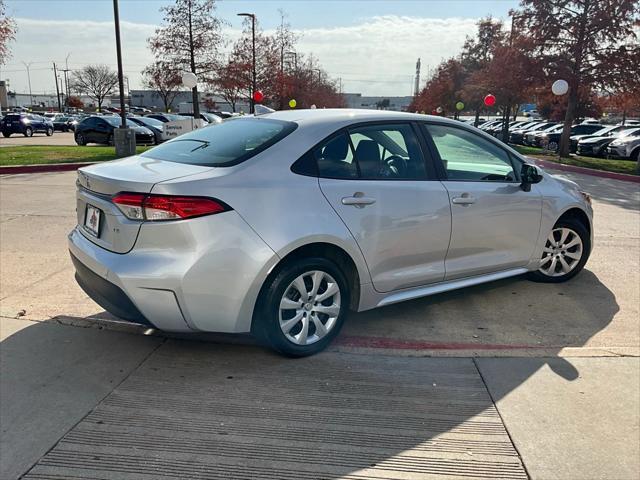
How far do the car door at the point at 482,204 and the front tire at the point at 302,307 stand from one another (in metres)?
1.07

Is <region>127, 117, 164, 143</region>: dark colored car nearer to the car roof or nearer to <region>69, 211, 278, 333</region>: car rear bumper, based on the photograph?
the car roof

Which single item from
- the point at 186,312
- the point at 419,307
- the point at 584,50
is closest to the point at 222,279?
the point at 186,312

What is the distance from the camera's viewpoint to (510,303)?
4.82 meters

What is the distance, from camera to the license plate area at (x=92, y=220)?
11.4 feet

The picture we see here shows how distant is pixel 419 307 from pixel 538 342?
1.03 metres

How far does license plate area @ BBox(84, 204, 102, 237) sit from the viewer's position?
3471 millimetres

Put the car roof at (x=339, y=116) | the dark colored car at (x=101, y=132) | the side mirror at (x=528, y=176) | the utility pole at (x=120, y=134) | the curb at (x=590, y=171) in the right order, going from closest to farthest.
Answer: the car roof at (x=339, y=116), the side mirror at (x=528, y=176), the curb at (x=590, y=171), the utility pole at (x=120, y=134), the dark colored car at (x=101, y=132)

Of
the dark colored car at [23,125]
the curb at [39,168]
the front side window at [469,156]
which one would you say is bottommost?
the dark colored car at [23,125]

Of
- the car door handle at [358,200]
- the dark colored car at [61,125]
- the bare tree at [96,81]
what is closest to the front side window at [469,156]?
the car door handle at [358,200]

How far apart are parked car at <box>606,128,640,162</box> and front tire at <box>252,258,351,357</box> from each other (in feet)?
70.2

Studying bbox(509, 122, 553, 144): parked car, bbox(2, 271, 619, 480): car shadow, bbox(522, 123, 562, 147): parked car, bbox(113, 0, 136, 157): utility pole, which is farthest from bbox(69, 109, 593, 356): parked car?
bbox(509, 122, 553, 144): parked car

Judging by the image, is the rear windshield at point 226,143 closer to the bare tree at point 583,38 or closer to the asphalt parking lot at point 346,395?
the asphalt parking lot at point 346,395

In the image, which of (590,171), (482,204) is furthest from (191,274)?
(590,171)

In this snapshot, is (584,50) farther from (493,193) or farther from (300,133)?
(300,133)
